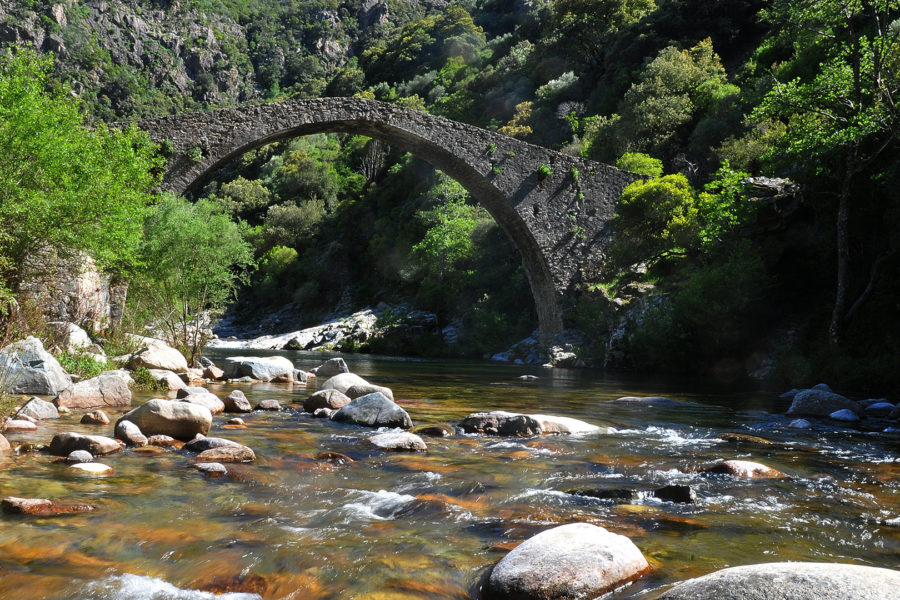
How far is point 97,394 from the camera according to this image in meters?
7.50

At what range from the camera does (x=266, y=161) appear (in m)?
71.1

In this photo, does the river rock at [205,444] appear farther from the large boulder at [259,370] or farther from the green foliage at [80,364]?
the large boulder at [259,370]

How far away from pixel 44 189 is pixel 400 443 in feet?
24.0

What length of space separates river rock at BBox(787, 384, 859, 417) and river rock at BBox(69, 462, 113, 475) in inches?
320

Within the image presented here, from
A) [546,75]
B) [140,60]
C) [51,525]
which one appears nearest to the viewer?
[51,525]

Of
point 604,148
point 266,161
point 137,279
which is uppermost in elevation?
point 266,161

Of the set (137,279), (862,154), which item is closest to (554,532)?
(862,154)

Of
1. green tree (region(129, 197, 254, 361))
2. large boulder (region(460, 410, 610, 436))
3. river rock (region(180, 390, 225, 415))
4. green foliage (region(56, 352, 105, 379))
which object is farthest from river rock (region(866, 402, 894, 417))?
green tree (region(129, 197, 254, 361))

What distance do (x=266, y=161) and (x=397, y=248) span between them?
35.6 meters

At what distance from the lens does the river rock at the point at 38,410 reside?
605 centimetres

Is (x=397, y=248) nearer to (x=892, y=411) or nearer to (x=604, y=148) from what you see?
(x=604, y=148)

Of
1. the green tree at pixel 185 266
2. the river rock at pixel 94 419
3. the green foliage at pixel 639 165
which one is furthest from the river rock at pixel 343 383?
the green foliage at pixel 639 165

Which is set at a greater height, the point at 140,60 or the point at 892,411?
the point at 140,60

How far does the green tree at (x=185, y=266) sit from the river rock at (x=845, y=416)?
11.8 meters
